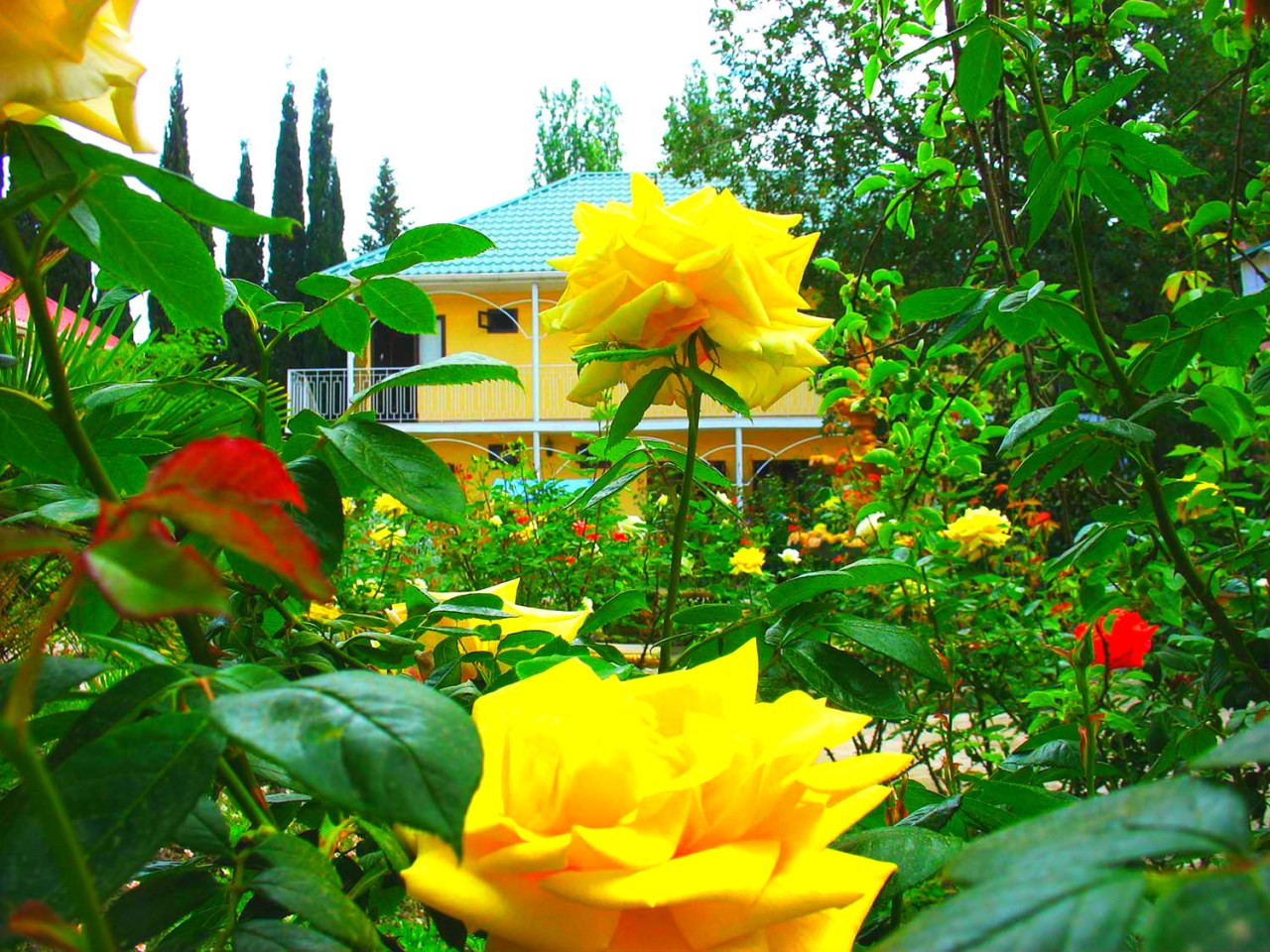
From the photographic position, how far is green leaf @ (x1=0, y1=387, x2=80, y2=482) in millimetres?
369

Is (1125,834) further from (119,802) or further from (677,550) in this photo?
(677,550)

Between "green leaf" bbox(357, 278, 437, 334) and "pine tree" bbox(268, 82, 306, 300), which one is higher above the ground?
"pine tree" bbox(268, 82, 306, 300)

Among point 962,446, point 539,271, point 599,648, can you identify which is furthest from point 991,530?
point 539,271

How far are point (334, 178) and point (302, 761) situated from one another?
66.1ft

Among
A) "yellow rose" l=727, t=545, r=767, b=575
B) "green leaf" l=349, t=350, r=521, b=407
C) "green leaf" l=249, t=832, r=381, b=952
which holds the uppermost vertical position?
"green leaf" l=349, t=350, r=521, b=407

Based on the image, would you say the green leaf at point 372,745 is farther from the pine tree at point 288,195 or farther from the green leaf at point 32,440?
the pine tree at point 288,195

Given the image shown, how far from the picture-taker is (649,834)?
0.27m

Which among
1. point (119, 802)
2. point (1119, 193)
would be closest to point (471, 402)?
point (1119, 193)

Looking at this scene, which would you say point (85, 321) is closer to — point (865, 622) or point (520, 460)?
point (865, 622)

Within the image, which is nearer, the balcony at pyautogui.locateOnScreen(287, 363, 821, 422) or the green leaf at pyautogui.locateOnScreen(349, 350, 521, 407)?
the green leaf at pyautogui.locateOnScreen(349, 350, 521, 407)

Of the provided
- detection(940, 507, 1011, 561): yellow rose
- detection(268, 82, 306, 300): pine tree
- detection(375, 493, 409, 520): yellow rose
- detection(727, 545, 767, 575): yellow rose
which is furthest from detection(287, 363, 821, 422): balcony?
detection(940, 507, 1011, 561): yellow rose

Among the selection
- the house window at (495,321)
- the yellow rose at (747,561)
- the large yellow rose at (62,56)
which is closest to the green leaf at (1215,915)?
the large yellow rose at (62,56)

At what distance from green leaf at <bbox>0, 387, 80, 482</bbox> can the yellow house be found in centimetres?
1121

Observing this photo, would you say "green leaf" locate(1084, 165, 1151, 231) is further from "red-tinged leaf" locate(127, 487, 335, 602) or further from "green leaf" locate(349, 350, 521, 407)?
"red-tinged leaf" locate(127, 487, 335, 602)
